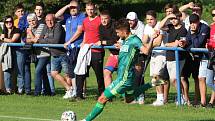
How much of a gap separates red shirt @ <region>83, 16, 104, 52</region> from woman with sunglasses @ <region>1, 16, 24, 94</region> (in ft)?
8.14

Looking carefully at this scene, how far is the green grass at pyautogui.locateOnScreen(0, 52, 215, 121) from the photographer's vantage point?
566 inches

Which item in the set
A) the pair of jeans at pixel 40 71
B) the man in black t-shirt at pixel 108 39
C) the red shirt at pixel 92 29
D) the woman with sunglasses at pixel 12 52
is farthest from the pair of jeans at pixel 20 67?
the man in black t-shirt at pixel 108 39

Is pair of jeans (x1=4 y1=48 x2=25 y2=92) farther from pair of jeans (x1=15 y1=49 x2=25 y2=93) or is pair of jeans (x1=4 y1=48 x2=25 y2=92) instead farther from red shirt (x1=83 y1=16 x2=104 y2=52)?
red shirt (x1=83 y1=16 x2=104 y2=52)

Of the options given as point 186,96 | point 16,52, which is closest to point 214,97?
point 186,96

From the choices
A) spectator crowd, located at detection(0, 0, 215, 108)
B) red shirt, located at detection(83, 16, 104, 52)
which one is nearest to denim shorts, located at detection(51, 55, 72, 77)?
spectator crowd, located at detection(0, 0, 215, 108)

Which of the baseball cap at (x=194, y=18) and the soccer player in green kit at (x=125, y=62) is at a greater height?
the baseball cap at (x=194, y=18)

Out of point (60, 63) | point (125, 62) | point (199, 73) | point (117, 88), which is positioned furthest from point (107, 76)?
point (117, 88)

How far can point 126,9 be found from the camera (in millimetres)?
58656

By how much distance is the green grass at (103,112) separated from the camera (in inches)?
566

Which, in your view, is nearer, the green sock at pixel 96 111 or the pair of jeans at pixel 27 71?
the green sock at pixel 96 111

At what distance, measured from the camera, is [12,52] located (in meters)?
19.2

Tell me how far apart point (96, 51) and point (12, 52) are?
2.89 metres

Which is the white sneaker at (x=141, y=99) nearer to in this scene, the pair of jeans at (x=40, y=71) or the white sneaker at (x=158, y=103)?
the white sneaker at (x=158, y=103)

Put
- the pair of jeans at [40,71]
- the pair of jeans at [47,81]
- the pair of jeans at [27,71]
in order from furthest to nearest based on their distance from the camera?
the pair of jeans at [27,71]
the pair of jeans at [47,81]
the pair of jeans at [40,71]
